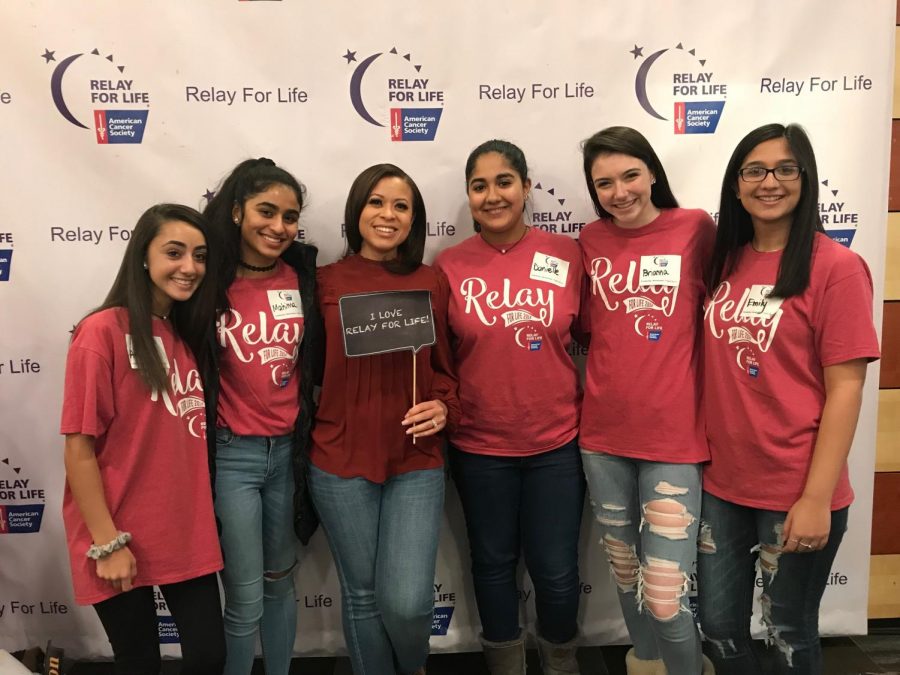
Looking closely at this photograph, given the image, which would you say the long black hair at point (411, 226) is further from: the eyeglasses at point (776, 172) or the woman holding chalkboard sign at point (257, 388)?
the eyeglasses at point (776, 172)

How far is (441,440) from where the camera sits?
5.75ft

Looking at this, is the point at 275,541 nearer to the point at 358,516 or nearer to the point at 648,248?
the point at 358,516

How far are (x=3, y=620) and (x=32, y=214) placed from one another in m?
1.59

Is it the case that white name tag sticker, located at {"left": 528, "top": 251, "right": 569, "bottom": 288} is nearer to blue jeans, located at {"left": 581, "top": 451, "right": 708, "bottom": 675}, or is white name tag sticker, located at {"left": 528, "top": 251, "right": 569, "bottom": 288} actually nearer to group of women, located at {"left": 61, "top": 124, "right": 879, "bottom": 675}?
group of women, located at {"left": 61, "top": 124, "right": 879, "bottom": 675}

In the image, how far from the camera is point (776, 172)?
1.38 meters

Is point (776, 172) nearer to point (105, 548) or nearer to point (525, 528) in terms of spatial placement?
point (525, 528)

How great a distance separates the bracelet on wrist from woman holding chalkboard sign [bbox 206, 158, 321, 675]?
264mm

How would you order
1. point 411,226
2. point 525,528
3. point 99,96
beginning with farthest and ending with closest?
point 99,96 < point 525,528 < point 411,226

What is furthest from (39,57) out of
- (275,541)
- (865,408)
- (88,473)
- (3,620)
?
(865,408)

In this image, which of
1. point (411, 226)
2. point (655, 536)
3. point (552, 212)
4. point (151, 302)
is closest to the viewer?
point (151, 302)

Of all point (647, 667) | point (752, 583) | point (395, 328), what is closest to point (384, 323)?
point (395, 328)

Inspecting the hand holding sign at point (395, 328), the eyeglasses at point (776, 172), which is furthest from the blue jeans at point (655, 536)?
the eyeglasses at point (776, 172)

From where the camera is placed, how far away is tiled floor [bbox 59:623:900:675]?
6.95 ft

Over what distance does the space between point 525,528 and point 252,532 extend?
33.0 inches
